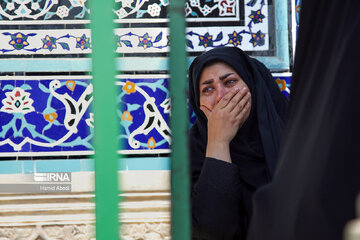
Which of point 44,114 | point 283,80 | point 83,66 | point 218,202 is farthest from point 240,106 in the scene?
point 44,114

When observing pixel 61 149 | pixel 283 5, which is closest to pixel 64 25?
pixel 61 149

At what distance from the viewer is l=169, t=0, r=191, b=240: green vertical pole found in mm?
616

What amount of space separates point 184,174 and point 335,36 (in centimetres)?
36

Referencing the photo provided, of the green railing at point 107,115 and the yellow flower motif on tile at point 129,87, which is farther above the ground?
the yellow flower motif on tile at point 129,87

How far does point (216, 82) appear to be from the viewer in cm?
179

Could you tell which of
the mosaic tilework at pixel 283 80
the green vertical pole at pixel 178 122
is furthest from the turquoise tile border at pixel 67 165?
the green vertical pole at pixel 178 122

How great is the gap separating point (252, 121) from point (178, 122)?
1179mm

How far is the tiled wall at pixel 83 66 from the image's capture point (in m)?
2.38

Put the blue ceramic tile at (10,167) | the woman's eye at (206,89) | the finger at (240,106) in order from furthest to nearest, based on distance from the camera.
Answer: the blue ceramic tile at (10,167)
the woman's eye at (206,89)
the finger at (240,106)

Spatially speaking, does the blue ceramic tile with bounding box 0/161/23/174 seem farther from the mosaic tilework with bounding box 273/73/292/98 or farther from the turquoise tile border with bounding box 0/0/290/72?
the mosaic tilework with bounding box 273/73/292/98

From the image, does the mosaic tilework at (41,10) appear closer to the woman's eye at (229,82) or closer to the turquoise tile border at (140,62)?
the turquoise tile border at (140,62)

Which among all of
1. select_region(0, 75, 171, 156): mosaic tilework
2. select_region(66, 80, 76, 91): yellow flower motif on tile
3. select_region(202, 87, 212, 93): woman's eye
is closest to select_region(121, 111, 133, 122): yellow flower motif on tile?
select_region(0, 75, 171, 156): mosaic tilework

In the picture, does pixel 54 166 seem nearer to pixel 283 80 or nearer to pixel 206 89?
pixel 206 89

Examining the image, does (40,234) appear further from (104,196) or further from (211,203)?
(104,196)
